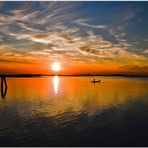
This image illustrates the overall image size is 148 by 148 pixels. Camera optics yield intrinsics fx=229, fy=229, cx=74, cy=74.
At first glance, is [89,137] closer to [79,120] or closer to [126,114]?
[79,120]

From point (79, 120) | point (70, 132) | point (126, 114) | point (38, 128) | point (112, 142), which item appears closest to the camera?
point (112, 142)

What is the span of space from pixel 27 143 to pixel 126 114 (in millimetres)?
16178

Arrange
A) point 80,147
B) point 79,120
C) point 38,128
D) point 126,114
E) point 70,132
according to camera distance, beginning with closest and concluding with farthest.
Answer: point 80,147
point 70,132
point 38,128
point 79,120
point 126,114

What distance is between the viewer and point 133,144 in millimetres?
17969

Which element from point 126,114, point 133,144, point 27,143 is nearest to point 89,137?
point 133,144

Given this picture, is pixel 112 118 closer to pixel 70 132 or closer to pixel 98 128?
pixel 98 128

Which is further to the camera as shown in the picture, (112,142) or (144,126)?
(144,126)

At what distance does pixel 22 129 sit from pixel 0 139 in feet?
11.3

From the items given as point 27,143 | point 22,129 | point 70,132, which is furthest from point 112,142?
point 22,129

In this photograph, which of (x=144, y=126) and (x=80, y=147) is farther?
(x=144, y=126)

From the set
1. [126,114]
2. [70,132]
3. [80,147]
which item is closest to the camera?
[80,147]

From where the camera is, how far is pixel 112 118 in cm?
2733

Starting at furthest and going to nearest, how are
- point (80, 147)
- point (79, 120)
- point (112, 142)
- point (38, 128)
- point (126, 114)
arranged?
point (126, 114) < point (79, 120) < point (38, 128) < point (112, 142) < point (80, 147)

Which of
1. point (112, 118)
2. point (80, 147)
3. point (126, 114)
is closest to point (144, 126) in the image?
point (112, 118)
